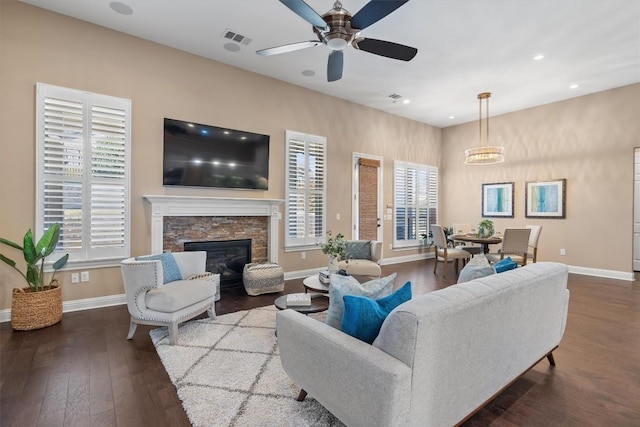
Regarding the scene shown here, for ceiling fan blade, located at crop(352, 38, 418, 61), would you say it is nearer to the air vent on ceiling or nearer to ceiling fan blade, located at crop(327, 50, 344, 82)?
ceiling fan blade, located at crop(327, 50, 344, 82)

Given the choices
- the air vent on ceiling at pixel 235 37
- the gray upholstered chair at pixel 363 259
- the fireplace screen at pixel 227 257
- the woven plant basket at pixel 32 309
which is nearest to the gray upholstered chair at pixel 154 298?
the woven plant basket at pixel 32 309

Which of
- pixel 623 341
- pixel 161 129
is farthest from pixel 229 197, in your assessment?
pixel 623 341

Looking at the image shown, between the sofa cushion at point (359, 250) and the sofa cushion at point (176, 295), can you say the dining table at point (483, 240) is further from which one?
the sofa cushion at point (176, 295)

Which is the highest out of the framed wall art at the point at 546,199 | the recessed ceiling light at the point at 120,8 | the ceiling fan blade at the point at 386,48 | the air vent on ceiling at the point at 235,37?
the air vent on ceiling at the point at 235,37

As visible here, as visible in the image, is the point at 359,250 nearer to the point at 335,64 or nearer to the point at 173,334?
the point at 335,64

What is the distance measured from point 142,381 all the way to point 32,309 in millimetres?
1891

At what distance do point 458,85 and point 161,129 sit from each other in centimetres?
507

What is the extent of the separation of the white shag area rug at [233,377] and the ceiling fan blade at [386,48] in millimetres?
3040

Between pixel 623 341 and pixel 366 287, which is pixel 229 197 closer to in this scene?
pixel 366 287

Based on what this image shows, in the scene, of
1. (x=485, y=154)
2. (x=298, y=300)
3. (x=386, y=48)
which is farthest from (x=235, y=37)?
(x=485, y=154)

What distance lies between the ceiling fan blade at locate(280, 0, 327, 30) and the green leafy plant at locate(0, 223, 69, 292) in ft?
10.9

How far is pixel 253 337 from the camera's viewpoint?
2.96m

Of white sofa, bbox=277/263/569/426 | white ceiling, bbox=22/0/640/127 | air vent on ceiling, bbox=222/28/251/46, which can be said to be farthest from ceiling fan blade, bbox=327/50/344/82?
white sofa, bbox=277/263/569/426

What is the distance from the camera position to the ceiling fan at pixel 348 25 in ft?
7.96
